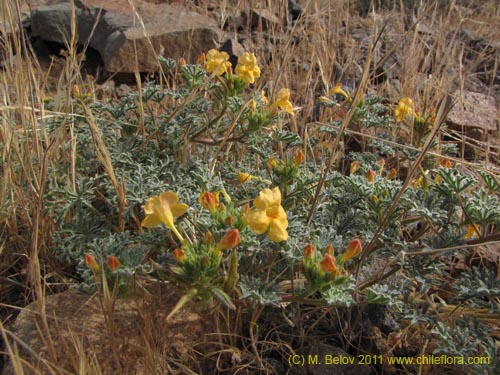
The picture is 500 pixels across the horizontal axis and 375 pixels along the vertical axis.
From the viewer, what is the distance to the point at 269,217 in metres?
1.26

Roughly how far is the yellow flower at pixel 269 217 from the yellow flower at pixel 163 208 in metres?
0.18

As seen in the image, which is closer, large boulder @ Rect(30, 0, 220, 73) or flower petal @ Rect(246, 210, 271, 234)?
flower petal @ Rect(246, 210, 271, 234)

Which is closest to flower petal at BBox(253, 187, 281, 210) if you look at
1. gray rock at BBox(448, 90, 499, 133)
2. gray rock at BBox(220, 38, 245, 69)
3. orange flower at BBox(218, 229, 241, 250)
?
orange flower at BBox(218, 229, 241, 250)

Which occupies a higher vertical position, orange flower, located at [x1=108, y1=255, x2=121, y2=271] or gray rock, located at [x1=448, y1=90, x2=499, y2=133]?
orange flower, located at [x1=108, y1=255, x2=121, y2=271]

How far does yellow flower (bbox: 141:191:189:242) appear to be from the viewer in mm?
1256

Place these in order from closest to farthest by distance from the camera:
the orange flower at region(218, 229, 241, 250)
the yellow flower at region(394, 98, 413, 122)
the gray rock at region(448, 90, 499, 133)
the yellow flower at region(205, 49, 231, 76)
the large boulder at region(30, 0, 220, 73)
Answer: the orange flower at region(218, 229, 241, 250) < the yellow flower at region(205, 49, 231, 76) < the yellow flower at region(394, 98, 413, 122) < the gray rock at region(448, 90, 499, 133) < the large boulder at region(30, 0, 220, 73)

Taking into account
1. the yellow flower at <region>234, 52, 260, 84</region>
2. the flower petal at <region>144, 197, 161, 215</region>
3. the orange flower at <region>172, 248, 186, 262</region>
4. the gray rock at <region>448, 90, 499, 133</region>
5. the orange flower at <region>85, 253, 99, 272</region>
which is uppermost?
the yellow flower at <region>234, 52, 260, 84</region>

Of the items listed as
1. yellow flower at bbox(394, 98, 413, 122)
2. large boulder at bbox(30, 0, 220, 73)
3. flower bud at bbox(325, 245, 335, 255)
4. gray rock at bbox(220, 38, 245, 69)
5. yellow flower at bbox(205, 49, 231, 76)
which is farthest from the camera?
large boulder at bbox(30, 0, 220, 73)

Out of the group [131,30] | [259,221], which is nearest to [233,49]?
[131,30]

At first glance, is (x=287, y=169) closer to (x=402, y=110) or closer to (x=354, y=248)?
(x=354, y=248)

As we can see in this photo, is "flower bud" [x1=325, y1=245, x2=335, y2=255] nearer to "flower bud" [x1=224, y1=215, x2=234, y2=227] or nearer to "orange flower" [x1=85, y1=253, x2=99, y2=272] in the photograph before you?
"flower bud" [x1=224, y1=215, x2=234, y2=227]

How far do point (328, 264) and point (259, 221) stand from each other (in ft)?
0.67

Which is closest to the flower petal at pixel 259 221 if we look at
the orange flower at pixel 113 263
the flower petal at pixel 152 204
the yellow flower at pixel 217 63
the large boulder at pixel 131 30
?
the flower petal at pixel 152 204

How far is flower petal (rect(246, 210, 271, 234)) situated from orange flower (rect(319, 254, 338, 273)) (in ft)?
0.55
